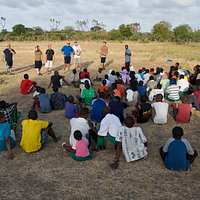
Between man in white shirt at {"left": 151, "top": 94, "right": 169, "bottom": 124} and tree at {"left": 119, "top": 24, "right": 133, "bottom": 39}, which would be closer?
man in white shirt at {"left": 151, "top": 94, "right": 169, "bottom": 124}

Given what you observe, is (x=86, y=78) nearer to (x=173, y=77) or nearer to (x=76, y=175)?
(x=173, y=77)

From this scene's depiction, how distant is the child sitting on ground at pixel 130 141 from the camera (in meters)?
9.24

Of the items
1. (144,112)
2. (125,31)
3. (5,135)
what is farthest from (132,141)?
(125,31)

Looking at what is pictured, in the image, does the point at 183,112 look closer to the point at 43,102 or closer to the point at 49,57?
the point at 43,102

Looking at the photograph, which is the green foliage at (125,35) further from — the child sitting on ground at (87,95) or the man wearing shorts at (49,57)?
the child sitting on ground at (87,95)

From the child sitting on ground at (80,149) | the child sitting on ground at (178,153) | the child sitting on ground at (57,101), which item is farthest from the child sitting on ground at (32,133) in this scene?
the child sitting on ground at (57,101)

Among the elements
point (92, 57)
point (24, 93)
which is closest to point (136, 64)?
point (92, 57)

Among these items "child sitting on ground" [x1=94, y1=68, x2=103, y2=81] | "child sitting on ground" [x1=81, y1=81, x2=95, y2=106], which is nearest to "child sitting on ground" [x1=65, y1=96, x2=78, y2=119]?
"child sitting on ground" [x1=81, y1=81, x2=95, y2=106]

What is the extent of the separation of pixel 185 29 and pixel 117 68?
144 ft

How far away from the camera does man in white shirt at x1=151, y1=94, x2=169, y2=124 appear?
12164mm

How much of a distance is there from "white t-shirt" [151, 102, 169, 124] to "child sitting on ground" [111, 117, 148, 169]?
9.82 feet

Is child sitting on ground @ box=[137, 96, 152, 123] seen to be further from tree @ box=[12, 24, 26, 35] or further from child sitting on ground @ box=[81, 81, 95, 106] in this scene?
tree @ box=[12, 24, 26, 35]

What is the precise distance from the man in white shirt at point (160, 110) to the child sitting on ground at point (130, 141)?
300 cm

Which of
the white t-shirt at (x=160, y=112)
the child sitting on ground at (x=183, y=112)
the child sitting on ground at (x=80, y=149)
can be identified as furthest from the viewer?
the child sitting on ground at (x=183, y=112)
